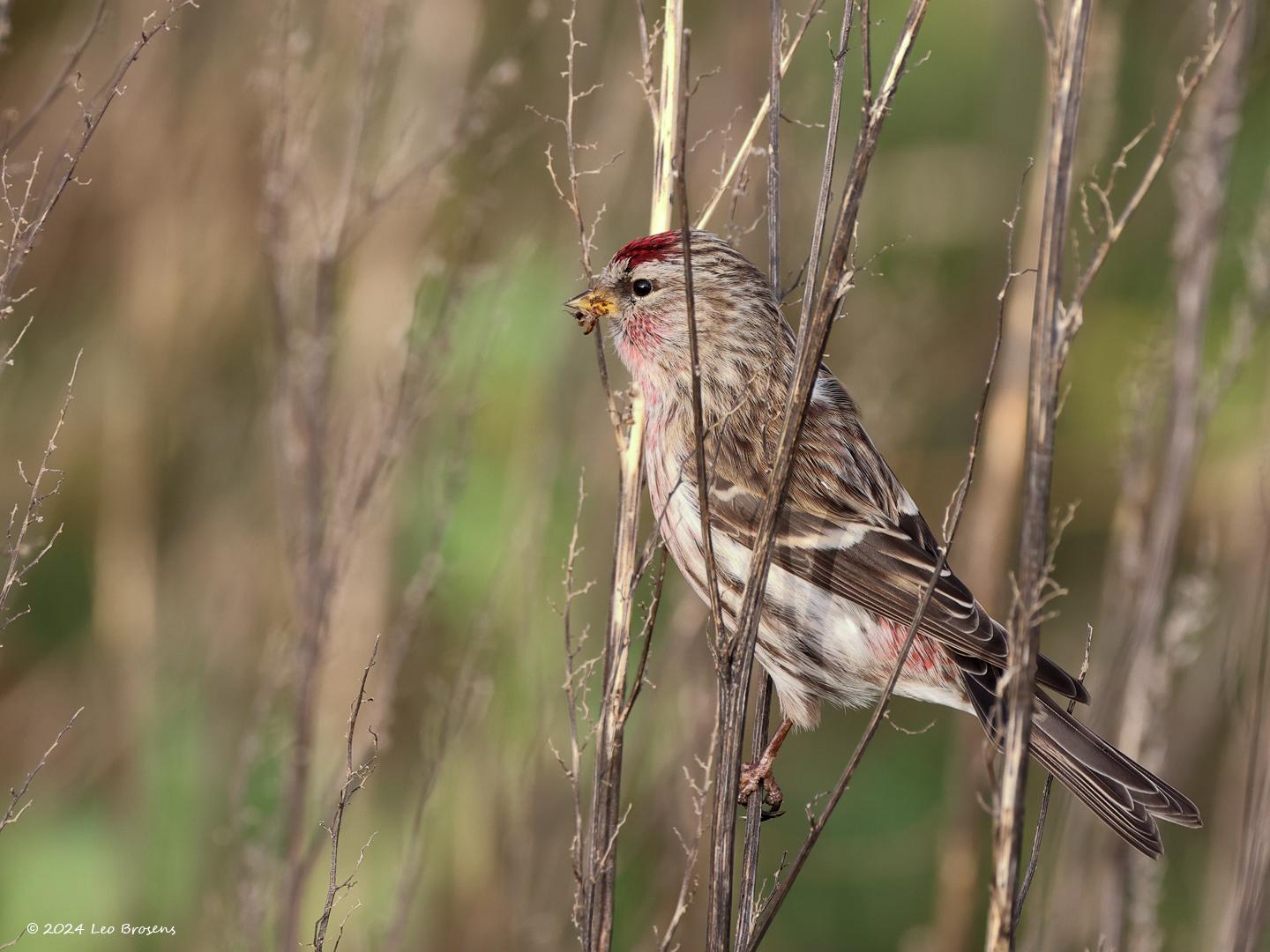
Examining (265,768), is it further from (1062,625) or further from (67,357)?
(1062,625)

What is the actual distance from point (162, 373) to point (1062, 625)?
139 inches

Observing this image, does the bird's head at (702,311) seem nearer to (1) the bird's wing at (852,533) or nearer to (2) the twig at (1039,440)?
(1) the bird's wing at (852,533)

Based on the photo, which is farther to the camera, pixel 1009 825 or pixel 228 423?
pixel 228 423

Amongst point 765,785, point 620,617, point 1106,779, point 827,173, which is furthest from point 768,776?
point 827,173

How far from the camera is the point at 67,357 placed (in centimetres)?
458

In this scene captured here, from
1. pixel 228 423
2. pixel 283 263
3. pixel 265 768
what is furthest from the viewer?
pixel 228 423

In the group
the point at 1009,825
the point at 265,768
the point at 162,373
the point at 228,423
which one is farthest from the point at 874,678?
the point at 162,373

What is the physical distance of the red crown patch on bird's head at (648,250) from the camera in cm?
296

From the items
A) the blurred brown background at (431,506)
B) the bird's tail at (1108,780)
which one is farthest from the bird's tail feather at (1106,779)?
the blurred brown background at (431,506)

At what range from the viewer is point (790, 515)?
10.3 ft

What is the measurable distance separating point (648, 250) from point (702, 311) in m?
0.26

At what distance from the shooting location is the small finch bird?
301cm

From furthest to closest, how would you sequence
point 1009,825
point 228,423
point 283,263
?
point 228,423
point 283,263
point 1009,825

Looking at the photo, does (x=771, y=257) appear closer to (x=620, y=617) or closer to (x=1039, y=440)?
(x=620, y=617)
